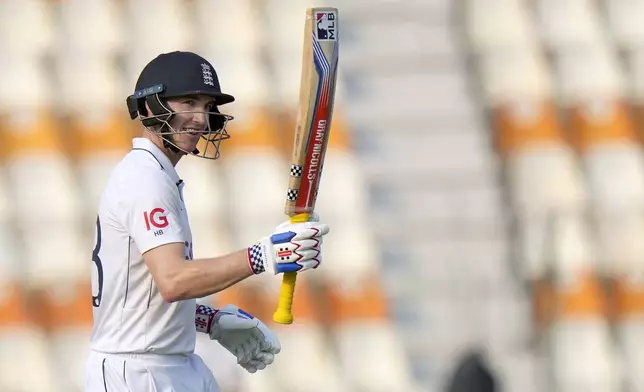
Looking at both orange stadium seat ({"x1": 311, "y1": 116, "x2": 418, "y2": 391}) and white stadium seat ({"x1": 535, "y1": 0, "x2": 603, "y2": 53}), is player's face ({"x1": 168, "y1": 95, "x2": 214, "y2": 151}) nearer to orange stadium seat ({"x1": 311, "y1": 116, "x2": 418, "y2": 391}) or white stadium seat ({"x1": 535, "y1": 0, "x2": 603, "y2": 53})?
orange stadium seat ({"x1": 311, "y1": 116, "x2": 418, "y2": 391})

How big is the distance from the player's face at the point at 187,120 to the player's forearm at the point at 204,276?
1.29ft

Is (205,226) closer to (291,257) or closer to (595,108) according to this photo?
(595,108)

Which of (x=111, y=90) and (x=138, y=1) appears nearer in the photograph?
(x=111, y=90)

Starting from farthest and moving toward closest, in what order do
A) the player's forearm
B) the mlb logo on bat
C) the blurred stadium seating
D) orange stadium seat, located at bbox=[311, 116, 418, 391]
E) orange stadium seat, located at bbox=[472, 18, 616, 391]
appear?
1. orange stadium seat, located at bbox=[472, 18, 616, 391]
2. the blurred stadium seating
3. orange stadium seat, located at bbox=[311, 116, 418, 391]
4. the mlb logo on bat
5. the player's forearm

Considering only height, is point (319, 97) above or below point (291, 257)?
above

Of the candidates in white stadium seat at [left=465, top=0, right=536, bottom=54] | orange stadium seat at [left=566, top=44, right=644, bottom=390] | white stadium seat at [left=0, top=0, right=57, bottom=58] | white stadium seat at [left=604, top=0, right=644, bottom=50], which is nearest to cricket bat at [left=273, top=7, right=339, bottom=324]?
orange stadium seat at [left=566, top=44, right=644, bottom=390]

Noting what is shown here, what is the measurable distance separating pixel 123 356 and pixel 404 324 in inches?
150

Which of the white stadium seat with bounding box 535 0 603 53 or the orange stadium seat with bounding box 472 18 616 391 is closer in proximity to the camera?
the orange stadium seat with bounding box 472 18 616 391

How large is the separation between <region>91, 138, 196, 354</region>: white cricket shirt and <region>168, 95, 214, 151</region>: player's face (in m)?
0.07

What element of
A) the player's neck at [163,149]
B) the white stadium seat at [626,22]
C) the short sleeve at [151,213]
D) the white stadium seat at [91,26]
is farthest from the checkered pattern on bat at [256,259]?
the white stadium seat at [626,22]

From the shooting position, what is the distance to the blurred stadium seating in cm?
670

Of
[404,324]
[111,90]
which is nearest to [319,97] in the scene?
[404,324]

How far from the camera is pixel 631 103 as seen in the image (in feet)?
26.5

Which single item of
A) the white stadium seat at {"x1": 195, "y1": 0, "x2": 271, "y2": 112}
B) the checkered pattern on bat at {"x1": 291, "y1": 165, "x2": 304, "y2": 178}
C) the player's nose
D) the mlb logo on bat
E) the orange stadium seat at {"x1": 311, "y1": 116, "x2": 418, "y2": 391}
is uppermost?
the white stadium seat at {"x1": 195, "y1": 0, "x2": 271, "y2": 112}
